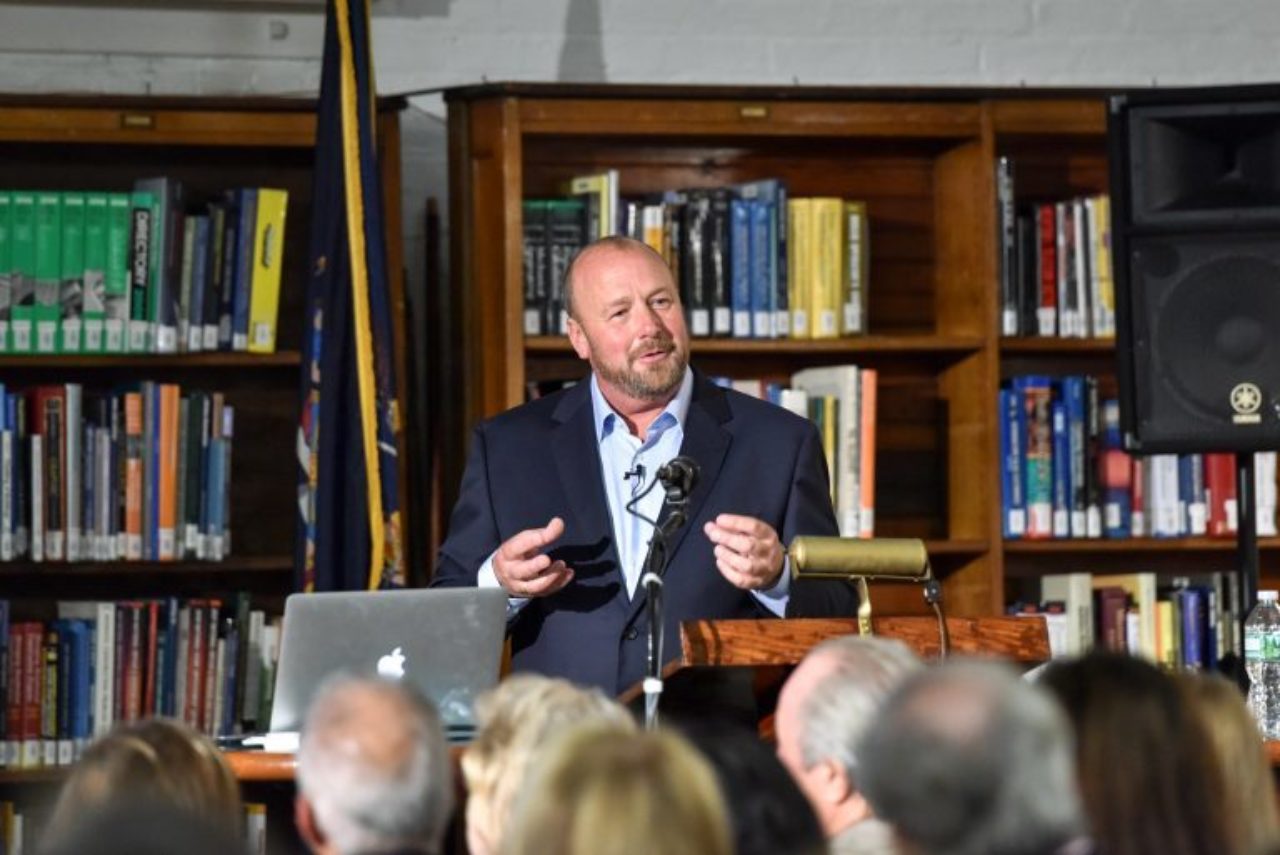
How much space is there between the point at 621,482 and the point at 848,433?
125 cm

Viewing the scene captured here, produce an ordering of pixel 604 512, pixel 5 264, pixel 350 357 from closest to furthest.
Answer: pixel 604 512 < pixel 350 357 < pixel 5 264

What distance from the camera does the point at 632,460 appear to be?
3.97m

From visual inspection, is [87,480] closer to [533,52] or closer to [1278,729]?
[533,52]

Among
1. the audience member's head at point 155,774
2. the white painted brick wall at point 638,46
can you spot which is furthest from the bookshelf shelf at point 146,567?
the audience member's head at point 155,774

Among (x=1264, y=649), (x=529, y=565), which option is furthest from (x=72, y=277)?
(x=1264, y=649)

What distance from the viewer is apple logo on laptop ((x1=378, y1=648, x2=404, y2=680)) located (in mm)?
3146

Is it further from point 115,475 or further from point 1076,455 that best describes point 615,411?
point 1076,455

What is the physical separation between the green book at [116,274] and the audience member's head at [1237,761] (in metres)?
3.15

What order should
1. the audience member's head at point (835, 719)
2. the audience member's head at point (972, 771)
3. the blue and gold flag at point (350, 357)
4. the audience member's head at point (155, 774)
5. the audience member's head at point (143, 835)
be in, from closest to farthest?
1. the audience member's head at point (143, 835)
2. the audience member's head at point (972, 771)
3. the audience member's head at point (155, 774)
4. the audience member's head at point (835, 719)
5. the blue and gold flag at point (350, 357)

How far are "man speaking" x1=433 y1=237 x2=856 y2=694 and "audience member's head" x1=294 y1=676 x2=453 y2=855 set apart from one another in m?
1.69

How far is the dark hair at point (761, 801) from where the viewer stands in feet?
6.57

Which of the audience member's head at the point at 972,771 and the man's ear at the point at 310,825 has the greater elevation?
the audience member's head at the point at 972,771

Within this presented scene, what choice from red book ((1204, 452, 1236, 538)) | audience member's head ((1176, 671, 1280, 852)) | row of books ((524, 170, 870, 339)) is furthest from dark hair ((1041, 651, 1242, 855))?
red book ((1204, 452, 1236, 538))

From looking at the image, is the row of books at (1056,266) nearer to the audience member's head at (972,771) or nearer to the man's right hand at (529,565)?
the man's right hand at (529,565)
